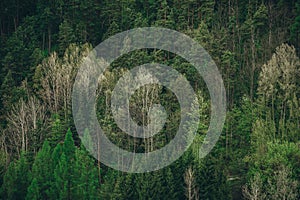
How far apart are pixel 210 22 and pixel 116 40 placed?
42.0 feet

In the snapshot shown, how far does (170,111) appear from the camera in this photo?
191ft

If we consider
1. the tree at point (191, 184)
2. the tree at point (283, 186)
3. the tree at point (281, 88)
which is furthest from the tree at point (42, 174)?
the tree at point (281, 88)

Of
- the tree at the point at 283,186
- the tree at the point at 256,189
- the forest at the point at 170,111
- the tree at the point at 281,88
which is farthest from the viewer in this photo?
the tree at the point at 281,88

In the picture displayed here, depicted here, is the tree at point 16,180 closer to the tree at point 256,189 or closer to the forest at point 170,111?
the forest at point 170,111

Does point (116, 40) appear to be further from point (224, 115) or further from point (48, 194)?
point (48, 194)

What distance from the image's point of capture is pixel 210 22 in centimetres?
7475

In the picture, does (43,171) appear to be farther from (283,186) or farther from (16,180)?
(283,186)

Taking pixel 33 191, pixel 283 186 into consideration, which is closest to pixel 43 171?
pixel 33 191

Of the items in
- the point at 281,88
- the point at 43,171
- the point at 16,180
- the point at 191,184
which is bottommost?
the point at 191,184

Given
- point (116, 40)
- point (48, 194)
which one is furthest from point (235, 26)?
point (48, 194)

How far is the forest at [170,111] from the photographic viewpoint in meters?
49.7

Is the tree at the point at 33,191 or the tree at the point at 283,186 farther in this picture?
the tree at the point at 33,191

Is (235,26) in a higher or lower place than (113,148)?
higher

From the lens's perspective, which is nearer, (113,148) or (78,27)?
(113,148)
